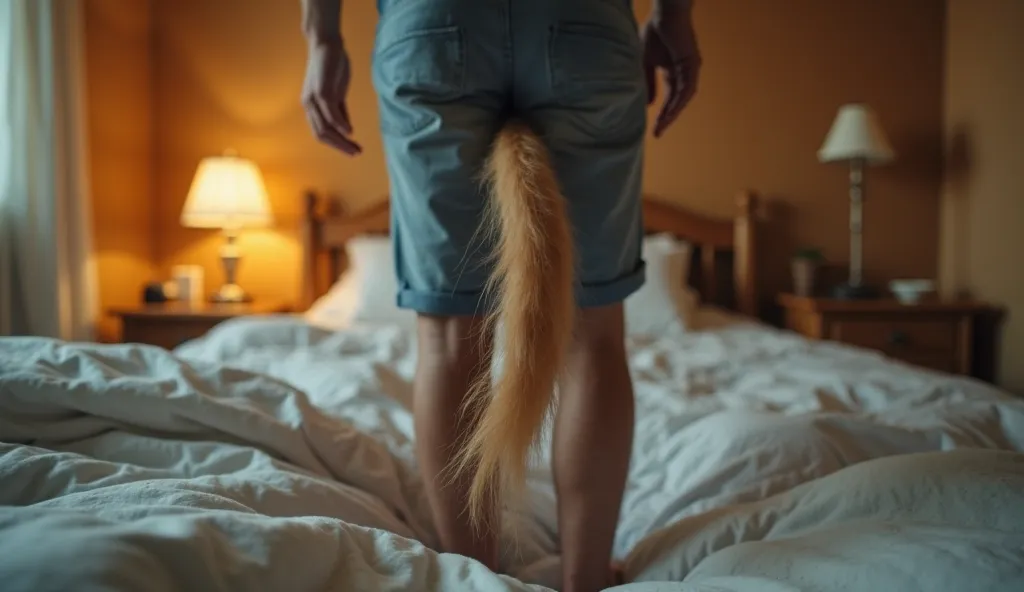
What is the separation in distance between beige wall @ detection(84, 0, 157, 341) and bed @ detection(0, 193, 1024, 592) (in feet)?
5.18

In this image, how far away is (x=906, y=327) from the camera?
2.48m

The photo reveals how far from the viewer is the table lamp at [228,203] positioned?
8.65ft

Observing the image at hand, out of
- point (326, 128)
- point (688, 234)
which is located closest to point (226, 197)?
point (688, 234)

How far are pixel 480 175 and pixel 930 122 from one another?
9.35 feet

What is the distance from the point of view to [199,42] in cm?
297

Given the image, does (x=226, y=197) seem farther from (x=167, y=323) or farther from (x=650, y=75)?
(x=650, y=75)

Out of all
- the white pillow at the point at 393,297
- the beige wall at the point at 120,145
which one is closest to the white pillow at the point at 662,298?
the white pillow at the point at 393,297

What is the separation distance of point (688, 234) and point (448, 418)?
2.26m

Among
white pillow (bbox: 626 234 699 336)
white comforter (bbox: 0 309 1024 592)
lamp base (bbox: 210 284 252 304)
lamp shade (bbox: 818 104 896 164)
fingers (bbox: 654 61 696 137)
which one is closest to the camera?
white comforter (bbox: 0 309 1024 592)

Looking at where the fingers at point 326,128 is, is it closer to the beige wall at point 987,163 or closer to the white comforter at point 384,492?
the white comforter at point 384,492

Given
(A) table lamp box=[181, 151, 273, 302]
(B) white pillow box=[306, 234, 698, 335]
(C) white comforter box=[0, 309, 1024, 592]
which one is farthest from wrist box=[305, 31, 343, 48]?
(A) table lamp box=[181, 151, 273, 302]

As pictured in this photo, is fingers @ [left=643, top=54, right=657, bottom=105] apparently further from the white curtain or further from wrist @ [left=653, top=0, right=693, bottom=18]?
the white curtain

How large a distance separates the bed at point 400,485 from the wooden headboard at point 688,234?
1.31 m

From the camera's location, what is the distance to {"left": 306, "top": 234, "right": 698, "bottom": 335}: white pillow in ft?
7.52
